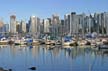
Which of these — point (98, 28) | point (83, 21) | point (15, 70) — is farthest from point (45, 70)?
point (83, 21)

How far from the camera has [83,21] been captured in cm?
15050

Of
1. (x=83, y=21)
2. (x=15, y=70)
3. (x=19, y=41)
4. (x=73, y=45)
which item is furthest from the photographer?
(x=83, y=21)

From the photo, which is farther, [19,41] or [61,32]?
[61,32]

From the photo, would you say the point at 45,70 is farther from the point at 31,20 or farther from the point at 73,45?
the point at 31,20

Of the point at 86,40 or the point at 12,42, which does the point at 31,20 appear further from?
the point at 86,40

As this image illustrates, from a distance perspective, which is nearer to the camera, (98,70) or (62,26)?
(98,70)

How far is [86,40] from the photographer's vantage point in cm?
11725

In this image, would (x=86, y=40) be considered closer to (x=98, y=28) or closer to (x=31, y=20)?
(x=98, y=28)

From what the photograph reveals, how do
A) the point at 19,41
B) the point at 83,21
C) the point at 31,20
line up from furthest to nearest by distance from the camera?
1. the point at 31,20
2. the point at 83,21
3. the point at 19,41

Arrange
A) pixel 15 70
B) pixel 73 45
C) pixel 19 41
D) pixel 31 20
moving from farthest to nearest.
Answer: pixel 31 20
pixel 19 41
pixel 73 45
pixel 15 70

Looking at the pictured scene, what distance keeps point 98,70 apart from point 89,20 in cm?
10467

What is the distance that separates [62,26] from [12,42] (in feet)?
104

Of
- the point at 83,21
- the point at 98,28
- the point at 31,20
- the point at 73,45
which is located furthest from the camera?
the point at 31,20

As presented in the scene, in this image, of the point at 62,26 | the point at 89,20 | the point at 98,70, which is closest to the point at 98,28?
the point at 89,20
